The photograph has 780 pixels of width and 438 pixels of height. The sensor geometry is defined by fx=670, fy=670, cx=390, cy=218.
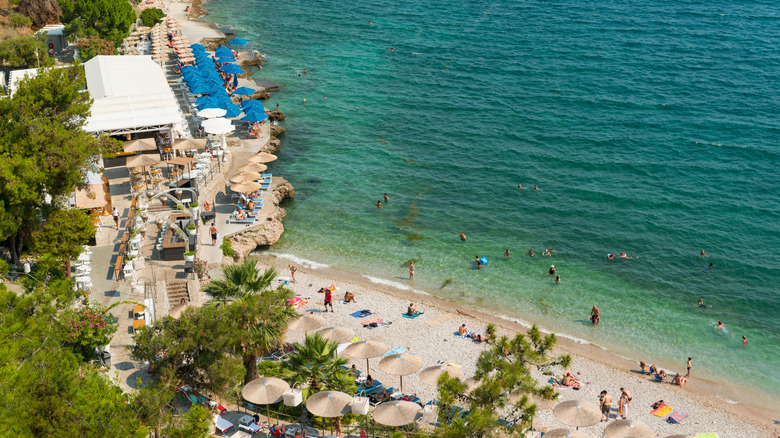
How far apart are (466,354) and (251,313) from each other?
12114 mm

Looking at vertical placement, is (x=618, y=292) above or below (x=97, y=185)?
below

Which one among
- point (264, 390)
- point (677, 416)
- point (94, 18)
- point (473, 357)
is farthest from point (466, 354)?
point (94, 18)

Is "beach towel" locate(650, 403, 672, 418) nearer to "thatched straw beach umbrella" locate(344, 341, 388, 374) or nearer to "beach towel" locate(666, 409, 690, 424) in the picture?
"beach towel" locate(666, 409, 690, 424)

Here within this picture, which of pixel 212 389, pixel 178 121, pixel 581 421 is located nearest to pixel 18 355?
pixel 212 389

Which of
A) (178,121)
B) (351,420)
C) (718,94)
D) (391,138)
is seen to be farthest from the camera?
(718,94)

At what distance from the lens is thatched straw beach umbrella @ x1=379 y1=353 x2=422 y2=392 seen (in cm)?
2666

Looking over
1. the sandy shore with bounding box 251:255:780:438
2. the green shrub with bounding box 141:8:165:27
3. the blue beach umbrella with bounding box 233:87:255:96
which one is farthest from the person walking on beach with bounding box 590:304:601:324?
the green shrub with bounding box 141:8:165:27

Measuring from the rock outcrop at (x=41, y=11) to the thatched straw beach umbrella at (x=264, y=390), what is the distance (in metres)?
→ 60.6

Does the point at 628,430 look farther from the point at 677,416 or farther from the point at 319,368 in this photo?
the point at 319,368

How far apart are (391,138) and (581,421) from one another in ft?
122

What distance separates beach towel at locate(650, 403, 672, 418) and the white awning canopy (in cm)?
3271

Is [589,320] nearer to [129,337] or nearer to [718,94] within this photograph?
[129,337]

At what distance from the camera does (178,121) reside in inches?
1714

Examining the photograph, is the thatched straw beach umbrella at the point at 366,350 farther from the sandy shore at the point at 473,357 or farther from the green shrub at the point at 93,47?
the green shrub at the point at 93,47
